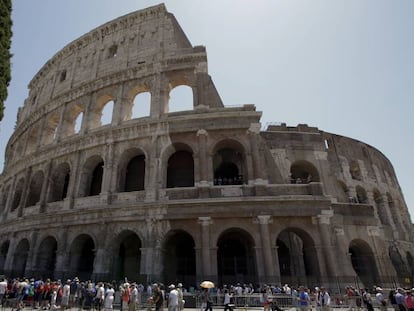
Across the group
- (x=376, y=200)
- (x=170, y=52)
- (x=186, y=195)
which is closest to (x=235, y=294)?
(x=186, y=195)

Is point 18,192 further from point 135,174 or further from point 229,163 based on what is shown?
point 229,163

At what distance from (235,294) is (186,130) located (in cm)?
854

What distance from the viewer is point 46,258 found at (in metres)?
15.7

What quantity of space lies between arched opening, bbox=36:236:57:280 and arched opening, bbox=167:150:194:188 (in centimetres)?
807

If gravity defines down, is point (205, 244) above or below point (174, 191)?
below

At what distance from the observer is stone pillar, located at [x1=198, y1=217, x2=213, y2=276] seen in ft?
39.0

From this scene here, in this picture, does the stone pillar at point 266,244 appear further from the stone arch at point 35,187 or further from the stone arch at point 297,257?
the stone arch at point 35,187

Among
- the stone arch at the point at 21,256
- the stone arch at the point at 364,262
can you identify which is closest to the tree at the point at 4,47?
the stone arch at the point at 21,256

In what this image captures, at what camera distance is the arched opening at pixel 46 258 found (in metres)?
15.0

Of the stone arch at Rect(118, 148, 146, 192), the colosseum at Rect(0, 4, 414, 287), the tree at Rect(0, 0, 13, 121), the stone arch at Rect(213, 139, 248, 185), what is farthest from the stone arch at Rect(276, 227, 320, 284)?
the tree at Rect(0, 0, 13, 121)

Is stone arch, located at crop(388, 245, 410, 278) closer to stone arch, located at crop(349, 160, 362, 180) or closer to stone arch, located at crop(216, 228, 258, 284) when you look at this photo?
stone arch, located at crop(349, 160, 362, 180)

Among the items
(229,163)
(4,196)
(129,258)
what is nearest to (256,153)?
(229,163)

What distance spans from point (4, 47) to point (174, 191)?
938 centimetres

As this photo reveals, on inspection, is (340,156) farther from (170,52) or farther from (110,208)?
(110,208)
